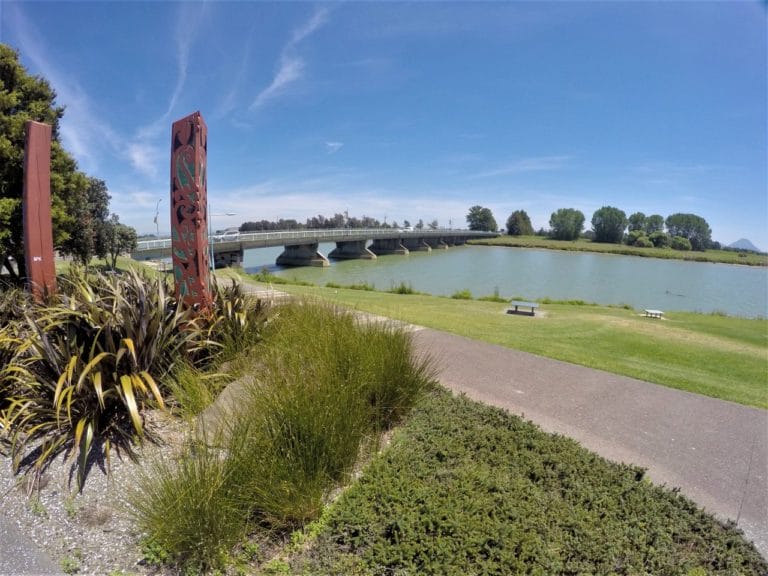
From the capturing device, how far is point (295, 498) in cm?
240

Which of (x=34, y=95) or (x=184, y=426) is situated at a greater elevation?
(x=34, y=95)

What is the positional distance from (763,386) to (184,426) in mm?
8272

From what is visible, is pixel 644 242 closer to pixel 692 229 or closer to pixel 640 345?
pixel 692 229

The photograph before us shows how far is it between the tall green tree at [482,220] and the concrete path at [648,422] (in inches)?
5882

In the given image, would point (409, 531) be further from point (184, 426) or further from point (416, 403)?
point (184, 426)

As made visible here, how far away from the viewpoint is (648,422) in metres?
4.23

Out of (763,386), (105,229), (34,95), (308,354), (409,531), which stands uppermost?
(34,95)

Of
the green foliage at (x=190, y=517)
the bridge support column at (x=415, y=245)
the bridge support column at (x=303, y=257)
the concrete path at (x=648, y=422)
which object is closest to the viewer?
the green foliage at (x=190, y=517)

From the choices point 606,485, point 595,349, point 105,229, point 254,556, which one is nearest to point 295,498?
point 254,556

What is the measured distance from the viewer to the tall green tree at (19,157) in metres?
9.55

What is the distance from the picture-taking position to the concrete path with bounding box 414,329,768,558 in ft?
10.2

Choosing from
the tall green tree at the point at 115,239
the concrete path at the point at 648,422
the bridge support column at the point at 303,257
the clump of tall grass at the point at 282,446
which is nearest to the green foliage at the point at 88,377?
the clump of tall grass at the point at 282,446

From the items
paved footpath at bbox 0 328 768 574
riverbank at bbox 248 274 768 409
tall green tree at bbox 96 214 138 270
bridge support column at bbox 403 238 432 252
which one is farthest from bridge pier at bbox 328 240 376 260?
paved footpath at bbox 0 328 768 574

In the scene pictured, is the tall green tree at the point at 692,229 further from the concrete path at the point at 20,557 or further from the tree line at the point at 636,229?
the concrete path at the point at 20,557
